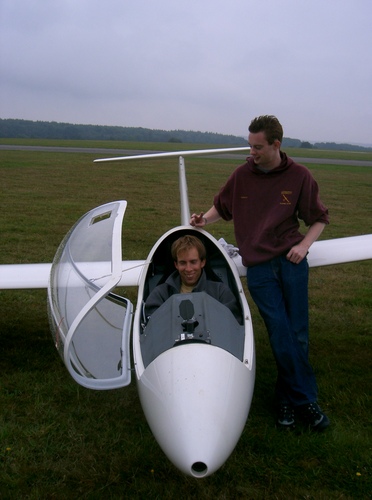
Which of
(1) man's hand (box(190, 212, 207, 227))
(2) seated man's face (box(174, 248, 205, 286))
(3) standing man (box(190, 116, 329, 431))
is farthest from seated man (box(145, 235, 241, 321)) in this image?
(1) man's hand (box(190, 212, 207, 227))

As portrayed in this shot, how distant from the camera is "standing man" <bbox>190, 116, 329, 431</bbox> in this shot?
3.77 metres

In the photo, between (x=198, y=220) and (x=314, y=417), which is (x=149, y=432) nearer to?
(x=314, y=417)

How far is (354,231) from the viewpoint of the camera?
1159 cm

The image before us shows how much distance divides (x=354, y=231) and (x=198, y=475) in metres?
9.80

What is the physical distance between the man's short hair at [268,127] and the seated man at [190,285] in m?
0.92

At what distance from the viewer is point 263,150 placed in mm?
3658

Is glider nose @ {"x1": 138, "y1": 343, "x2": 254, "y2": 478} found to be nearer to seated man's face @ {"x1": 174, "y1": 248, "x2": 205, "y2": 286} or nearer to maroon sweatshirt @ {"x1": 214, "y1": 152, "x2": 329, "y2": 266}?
seated man's face @ {"x1": 174, "y1": 248, "x2": 205, "y2": 286}

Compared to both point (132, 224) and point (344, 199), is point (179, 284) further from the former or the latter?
point (344, 199)

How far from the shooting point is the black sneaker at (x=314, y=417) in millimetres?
3805

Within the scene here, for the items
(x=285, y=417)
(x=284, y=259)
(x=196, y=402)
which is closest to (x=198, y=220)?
(x=284, y=259)

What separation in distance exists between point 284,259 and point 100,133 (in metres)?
89.9

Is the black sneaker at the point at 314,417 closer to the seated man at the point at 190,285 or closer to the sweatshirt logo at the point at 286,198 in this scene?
the seated man at the point at 190,285

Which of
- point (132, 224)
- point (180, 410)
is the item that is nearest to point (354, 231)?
point (132, 224)

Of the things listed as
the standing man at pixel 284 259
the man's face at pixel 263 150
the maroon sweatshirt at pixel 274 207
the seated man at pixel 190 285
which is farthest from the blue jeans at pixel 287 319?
the man's face at pixel 263 150
